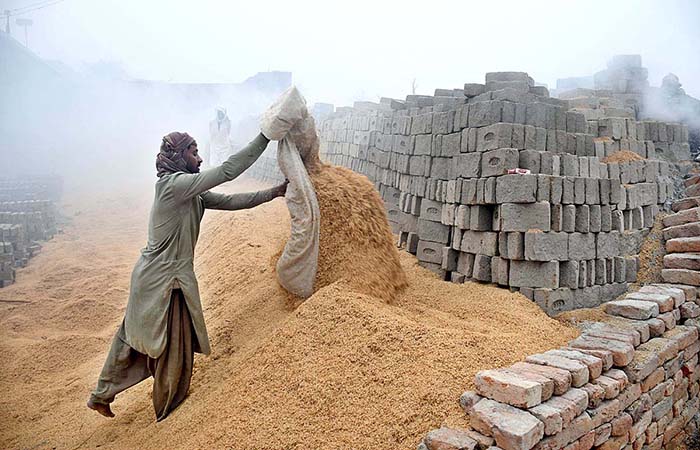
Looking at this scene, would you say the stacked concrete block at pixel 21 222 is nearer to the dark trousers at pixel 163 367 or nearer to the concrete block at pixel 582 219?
the dark trousers at pixel 163 367

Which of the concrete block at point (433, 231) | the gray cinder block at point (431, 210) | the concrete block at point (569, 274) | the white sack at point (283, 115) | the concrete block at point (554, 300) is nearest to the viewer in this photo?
the white sack at point (283, 115)

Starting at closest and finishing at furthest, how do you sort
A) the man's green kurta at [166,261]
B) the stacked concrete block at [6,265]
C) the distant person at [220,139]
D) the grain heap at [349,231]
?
the man's green kurta at [166,261] < the grain heap at [349,231] < the stacked concrete block at [6,265] < the distant person at [220,139]

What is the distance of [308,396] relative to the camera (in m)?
2.91

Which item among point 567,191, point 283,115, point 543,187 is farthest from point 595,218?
point 283,115

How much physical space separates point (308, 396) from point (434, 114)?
165 inches

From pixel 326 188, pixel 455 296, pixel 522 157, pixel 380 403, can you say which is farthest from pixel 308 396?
pixel 522 157

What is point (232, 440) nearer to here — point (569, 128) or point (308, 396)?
point (308, 396)

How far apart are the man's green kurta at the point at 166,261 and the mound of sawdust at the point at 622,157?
440cm

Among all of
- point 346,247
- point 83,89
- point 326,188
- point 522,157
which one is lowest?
point 346,247

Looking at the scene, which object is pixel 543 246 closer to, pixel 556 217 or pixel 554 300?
pixel 556 217

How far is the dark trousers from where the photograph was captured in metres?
→ 3.43

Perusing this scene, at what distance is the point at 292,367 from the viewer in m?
3.15

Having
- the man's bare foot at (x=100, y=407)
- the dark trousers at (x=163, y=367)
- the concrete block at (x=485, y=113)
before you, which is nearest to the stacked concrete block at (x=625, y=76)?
the concrete block at (x=485, y=113)

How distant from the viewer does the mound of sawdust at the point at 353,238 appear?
392 centimetres
